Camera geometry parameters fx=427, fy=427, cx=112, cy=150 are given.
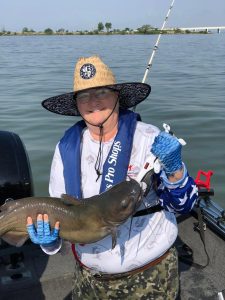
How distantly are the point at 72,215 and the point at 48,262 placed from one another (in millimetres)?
1955

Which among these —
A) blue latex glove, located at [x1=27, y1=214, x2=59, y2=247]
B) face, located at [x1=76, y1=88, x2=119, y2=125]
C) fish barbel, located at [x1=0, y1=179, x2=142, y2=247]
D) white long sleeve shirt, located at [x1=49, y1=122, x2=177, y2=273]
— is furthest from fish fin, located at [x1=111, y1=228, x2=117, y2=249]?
face, located at [x1=76, y1=88, x2=119, y2=125]

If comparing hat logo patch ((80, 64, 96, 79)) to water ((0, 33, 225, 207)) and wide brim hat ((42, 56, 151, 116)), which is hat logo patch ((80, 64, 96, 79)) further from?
water ((0, 33, 225, 207))

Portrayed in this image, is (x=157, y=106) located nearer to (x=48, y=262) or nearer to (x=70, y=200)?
(x=48, y=262)

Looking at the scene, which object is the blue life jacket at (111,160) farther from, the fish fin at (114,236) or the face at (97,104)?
the fish fin at (114,236)

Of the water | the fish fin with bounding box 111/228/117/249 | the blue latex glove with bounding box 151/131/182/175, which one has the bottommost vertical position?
the water

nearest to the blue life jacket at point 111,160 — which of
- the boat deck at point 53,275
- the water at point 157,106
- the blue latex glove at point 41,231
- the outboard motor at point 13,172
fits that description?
the blue latex glove at point 41,231

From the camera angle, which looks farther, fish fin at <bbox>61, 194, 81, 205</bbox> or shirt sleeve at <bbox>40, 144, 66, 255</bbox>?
shirt sleeve at <bbox>40, 144, 66, 255</bbox>

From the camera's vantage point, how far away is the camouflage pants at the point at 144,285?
9.14ft

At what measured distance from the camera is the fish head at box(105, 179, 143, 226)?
2.49 meters

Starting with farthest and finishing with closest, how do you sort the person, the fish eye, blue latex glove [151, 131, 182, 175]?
the person → the fish eye → blue latex glove [151, 131, 182, 175]

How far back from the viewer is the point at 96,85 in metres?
2.70

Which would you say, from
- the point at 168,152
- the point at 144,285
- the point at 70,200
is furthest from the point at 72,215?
the point at 168,152

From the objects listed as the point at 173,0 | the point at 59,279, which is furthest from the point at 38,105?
the point at 59,279

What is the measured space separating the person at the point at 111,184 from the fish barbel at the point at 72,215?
0.07m
